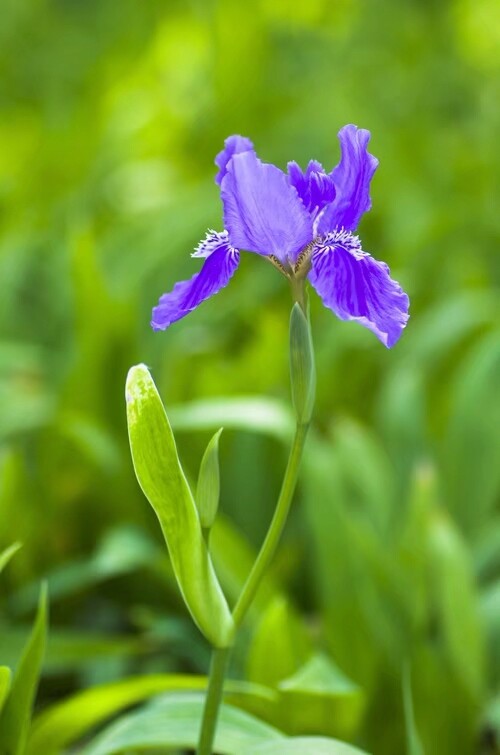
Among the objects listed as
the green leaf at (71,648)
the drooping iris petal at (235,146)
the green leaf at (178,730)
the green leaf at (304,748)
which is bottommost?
the green leaf at (304,748)

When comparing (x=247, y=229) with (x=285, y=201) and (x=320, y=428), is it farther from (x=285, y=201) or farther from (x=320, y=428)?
(x=320, y=428)

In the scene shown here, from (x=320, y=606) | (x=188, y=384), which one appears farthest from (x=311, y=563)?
(x=188, y=384)

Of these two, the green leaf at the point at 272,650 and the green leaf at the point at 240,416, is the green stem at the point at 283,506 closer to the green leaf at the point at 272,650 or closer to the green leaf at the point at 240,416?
the green leaf at the point at 272,650

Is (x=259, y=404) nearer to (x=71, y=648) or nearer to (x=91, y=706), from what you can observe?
(x=71, y=648)

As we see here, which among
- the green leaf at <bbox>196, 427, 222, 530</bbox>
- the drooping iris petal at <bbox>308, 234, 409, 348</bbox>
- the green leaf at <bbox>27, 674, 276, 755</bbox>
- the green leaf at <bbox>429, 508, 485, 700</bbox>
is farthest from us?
the green leaf at <bbox>429, 508, 485, 700</bbox>

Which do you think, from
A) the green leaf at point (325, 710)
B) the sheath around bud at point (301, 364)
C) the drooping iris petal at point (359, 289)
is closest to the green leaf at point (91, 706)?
the green leaf at point (325, 710)

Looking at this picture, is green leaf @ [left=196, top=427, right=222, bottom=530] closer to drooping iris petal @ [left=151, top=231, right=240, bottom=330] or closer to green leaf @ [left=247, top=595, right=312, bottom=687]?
drooping iris petal @ [left=151, top=231, right=240, bottom=330]

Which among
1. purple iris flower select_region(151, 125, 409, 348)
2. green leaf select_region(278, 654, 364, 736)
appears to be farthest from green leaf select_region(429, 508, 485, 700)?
purple iris flower select_region(151, 125, 409, 348)
